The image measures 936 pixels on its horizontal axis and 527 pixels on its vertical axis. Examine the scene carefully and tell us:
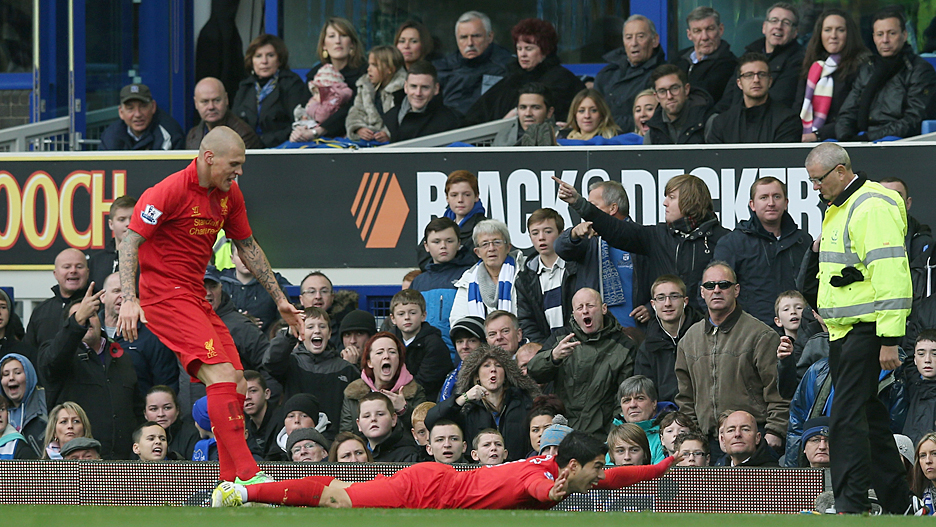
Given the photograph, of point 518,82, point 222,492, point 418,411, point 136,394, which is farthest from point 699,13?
point 222,492

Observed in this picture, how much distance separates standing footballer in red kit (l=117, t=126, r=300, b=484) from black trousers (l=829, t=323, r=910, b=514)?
2.92 meters

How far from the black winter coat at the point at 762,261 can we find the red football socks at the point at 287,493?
3812mm

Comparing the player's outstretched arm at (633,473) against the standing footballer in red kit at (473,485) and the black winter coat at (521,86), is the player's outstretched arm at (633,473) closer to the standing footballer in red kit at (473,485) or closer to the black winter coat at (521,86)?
the standing footballer in red kit at (473,485)

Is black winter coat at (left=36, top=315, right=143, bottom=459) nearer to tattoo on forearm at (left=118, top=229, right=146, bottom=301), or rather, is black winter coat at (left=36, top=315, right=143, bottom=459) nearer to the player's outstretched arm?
tattoo on forearm at (left=118, top=229, right=146, bottom=301)

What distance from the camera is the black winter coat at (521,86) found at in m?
12.1

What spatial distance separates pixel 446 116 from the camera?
39.3ft

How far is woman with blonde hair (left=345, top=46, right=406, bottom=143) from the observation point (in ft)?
38.9

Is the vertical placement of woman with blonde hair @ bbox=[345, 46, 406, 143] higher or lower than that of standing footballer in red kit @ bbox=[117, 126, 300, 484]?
higher

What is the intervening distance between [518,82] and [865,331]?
19.2 feet

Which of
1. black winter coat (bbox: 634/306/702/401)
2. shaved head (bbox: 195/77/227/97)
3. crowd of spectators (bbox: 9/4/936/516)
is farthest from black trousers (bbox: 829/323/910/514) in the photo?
shaved head (bbox: 195/77/227/97)

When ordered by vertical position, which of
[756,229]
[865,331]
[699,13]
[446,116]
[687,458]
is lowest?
[687,458]

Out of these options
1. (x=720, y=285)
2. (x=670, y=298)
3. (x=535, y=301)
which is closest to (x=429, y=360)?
(x=535, y=301)

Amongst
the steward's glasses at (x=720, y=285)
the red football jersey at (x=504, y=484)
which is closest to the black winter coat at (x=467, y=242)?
the steward's glasses at (x=720, y=285)

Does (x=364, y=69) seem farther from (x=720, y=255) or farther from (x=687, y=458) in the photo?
(x=687, y=458)
